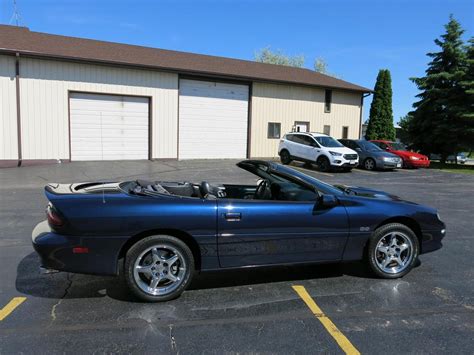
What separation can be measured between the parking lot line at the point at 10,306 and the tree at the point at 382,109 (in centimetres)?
3337

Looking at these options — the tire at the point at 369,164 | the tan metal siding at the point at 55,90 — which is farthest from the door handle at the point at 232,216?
the tire at the point at 369,164

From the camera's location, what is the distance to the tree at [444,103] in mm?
24459

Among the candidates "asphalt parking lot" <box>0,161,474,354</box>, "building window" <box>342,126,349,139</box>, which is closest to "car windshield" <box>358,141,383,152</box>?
"building window" <box>342,126,349,139</box>

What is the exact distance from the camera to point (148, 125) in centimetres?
2016

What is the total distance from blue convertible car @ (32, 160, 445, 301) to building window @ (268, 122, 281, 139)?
19483 millimetres

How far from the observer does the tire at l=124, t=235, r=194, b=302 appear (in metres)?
3.91

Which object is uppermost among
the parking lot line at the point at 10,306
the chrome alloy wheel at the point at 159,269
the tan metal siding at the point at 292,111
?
the tan metal siding at the point at 292,111

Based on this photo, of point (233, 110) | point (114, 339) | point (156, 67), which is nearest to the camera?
point (114, 339)

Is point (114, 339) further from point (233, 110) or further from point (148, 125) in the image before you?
point (233, 110)

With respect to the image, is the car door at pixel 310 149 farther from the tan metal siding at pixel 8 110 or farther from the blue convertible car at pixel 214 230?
the blue convertible car at pixel 214 230

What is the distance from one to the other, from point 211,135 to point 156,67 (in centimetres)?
473

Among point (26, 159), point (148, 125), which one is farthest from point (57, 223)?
point (148, 125)

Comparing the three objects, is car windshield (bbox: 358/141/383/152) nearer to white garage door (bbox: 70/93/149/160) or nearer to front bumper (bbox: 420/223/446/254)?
white garage door (bbox: 70/93/149/160)

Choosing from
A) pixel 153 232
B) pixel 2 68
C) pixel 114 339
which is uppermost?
pixel 2 68
